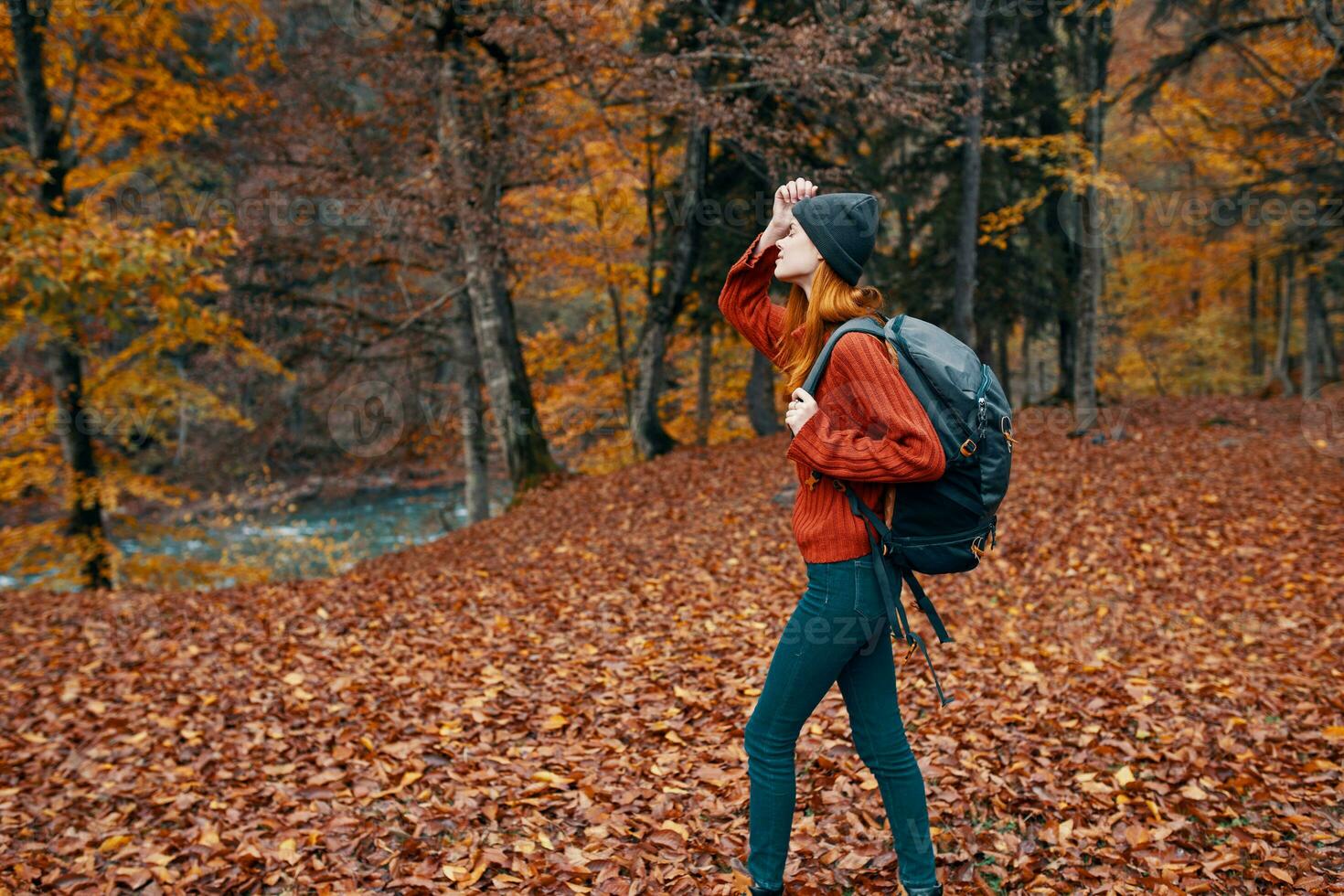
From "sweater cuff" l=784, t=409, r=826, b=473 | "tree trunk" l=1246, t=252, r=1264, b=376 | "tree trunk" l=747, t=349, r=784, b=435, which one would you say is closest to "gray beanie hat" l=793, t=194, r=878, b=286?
"sweater cuff" l=784, t=409, r=826, b=473

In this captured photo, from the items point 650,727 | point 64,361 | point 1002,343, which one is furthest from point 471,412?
point 1002,343

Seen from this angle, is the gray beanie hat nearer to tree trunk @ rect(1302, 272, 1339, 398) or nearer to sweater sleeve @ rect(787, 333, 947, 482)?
sweater sleeve @ rect(787, 333, 947, 482)

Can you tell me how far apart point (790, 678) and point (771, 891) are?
2.48 feet

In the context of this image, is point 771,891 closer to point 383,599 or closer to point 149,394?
point 383,599

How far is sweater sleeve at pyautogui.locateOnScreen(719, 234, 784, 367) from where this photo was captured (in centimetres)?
266

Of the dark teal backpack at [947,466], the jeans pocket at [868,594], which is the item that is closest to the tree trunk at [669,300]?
the dark teal backpack at [947,466]

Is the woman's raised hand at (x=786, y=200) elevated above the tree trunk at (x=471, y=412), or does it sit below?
above

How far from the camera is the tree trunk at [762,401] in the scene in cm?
1706

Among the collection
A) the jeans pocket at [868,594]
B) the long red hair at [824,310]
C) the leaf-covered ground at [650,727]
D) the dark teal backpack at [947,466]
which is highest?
the long red hair at [824,310]

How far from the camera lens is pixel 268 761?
4309mm

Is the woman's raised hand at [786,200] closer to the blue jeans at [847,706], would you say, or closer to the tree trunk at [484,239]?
the blue jeans at [847,706]

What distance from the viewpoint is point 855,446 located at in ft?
6.97

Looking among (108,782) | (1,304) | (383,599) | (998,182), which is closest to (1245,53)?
(998,182)

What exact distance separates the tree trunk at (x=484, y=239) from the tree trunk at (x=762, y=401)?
18.2 feet
